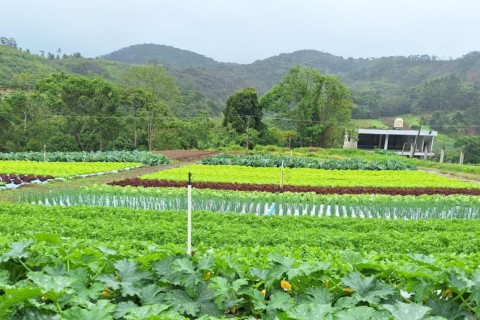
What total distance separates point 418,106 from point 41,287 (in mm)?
98685

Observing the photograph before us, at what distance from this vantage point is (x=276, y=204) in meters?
12.1

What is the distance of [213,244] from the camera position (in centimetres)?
755

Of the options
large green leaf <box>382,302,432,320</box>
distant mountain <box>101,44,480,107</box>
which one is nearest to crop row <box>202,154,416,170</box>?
large green leaf <box>382,302,432,320</box>

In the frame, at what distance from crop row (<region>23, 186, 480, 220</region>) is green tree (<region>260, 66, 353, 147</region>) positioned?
38300 millimetres

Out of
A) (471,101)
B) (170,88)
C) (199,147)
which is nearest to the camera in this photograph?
(199,147)

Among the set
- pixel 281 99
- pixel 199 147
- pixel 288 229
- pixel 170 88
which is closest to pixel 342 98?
pixel 281 99

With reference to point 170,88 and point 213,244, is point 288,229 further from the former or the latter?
point 170,88

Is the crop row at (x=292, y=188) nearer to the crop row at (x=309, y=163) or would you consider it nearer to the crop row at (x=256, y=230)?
the crop row at (x=256, y=230)

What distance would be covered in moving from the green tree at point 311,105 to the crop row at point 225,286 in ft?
156

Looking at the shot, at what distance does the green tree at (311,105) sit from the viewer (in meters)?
51.2

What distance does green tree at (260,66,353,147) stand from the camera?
51.2 metres

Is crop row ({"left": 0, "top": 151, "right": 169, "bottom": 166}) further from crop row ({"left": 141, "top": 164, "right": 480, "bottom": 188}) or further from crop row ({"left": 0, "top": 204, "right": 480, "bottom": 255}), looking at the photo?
crop row ({"left": 0, "top": 204, "right": 480, "bottom": 255})

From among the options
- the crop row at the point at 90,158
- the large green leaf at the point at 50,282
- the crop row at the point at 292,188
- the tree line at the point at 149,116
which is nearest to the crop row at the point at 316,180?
the crop row at the point at 292,188

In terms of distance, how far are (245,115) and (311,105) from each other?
9.26m
